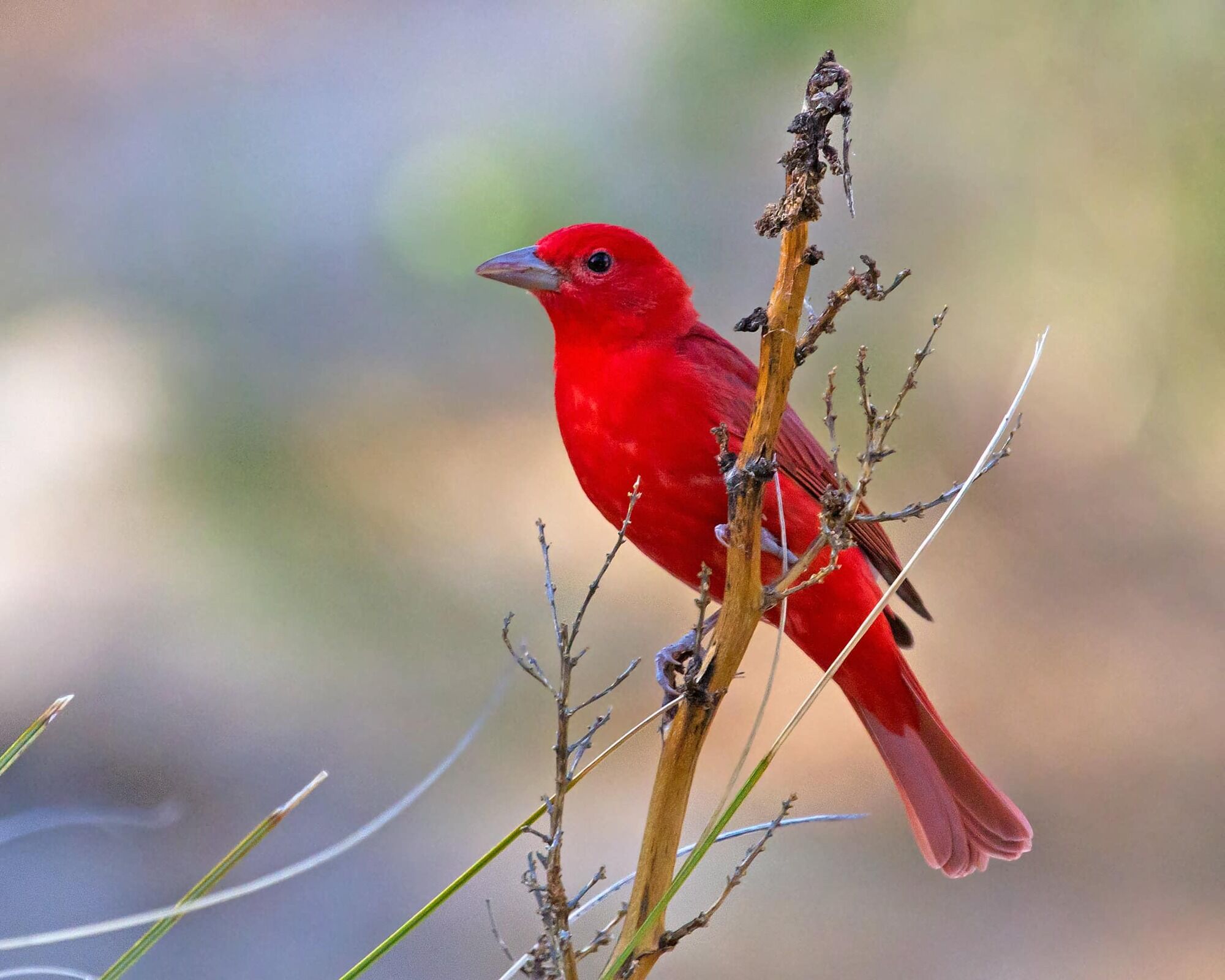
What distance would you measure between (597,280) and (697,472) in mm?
533

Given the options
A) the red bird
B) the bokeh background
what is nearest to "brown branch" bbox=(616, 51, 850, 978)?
the red bird

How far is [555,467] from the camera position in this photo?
579 cm

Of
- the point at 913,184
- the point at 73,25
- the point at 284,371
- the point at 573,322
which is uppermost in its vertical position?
the point at 73,25

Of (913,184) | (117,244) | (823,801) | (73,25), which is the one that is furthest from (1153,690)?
(73,25)

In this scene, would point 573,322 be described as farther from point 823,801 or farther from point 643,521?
point 823,801

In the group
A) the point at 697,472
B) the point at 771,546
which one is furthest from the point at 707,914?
the point at 697,472

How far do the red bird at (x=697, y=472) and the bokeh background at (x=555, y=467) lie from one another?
2116 millimetres

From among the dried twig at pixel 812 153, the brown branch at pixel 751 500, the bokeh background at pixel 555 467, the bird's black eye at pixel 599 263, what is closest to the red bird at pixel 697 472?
the bird's black eye at pixel 599 263

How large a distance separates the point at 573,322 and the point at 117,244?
4218 millimetres

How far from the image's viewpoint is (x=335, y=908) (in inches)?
176

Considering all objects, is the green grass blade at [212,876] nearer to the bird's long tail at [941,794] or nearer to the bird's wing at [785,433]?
the bird's wing at [785,433]

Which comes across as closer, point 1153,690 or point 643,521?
point 643,521

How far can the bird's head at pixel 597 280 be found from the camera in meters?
2.58

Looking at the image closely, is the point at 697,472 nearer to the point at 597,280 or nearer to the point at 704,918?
the point at 597,280
